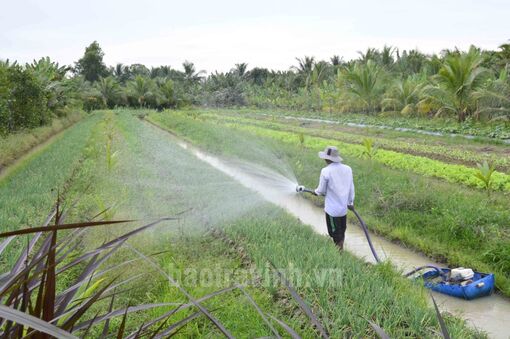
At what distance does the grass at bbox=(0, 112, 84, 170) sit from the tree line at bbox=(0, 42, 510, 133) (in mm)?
461

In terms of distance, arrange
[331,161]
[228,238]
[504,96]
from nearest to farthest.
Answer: [331,161], [228,238], [504,96]

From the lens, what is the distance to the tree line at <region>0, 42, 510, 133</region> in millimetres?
17000

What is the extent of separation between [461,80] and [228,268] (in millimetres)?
16647

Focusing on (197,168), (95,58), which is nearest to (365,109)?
(197,168)

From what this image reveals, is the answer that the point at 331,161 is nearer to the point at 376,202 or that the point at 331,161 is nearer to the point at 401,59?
the point at 376,202

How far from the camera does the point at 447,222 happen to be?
21.9ft

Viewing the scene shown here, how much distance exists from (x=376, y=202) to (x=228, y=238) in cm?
320

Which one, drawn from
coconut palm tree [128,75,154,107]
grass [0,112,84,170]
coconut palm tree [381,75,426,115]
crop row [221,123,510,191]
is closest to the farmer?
crop row [221,123,510,191]

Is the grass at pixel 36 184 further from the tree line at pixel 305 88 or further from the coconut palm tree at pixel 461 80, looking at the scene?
the coconut palm tree at pixel 461 80

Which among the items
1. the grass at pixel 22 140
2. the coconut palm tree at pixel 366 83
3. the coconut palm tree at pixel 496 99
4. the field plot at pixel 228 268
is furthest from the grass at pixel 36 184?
the coconut palm tree at pixel 366 83

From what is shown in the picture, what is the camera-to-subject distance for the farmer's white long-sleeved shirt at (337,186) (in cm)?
546

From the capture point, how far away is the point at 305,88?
1374 inches

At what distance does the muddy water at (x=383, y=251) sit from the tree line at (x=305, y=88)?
316 inches

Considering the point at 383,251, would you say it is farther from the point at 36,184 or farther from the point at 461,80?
the point at 461,80
